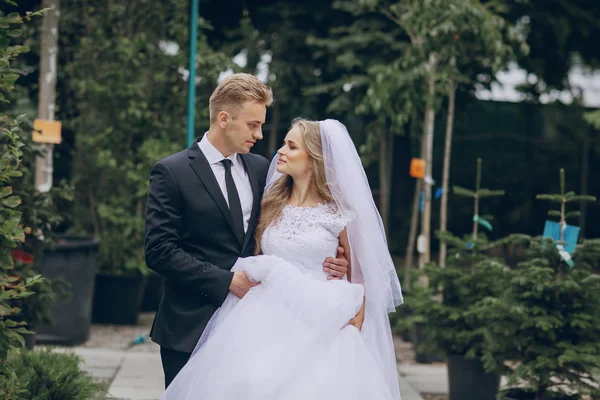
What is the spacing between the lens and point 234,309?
3.75 meters

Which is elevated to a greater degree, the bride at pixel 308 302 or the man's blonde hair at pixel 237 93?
the man's blonde hair at pixel 237 93

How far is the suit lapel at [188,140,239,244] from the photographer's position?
3.74 metres

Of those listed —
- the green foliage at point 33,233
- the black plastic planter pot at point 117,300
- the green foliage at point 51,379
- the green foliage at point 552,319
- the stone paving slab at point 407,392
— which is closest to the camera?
the green foliage at point 51,379

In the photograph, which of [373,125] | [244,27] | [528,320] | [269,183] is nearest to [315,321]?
[269,183]

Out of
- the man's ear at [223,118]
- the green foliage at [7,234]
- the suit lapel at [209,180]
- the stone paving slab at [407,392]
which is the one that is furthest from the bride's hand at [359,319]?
the stone paving slab at [407,392]

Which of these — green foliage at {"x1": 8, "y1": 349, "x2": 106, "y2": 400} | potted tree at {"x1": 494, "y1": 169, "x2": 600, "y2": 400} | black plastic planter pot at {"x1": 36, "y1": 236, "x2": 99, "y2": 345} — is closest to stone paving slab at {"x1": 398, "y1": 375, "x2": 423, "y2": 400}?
potted tree at {"x1": 494, "y1": 169, "x2": 600, "y2": 400}

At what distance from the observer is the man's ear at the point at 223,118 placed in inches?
149

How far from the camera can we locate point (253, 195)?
3.97m

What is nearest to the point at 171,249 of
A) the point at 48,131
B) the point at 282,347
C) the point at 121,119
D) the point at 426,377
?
the point at 282,347

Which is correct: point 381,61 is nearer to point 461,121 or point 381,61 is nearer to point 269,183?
point 461,121

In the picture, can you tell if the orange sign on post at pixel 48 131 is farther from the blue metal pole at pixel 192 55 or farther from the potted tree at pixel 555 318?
the potted tree at pixel 555 318

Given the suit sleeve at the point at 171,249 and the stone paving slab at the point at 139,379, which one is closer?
the suit sleeve at the point at 171,249

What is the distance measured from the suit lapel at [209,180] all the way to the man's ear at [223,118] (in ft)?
0.53

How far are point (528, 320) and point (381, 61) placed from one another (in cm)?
492
